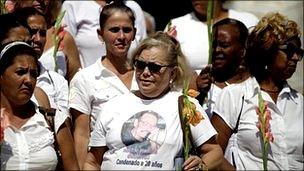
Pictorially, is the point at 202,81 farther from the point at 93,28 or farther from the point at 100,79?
the point at 93,28

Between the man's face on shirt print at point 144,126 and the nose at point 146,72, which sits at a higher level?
the nose at point 146,72

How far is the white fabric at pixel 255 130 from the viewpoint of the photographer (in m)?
6.38

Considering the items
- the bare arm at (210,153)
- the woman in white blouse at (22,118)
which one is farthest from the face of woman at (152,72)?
A: the woman in white blouse at (22,118)

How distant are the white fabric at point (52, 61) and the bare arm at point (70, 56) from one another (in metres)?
0.08

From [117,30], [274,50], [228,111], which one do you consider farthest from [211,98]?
[117,30]

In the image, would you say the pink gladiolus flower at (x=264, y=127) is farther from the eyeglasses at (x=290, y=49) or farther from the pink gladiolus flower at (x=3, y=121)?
the pink gladiolus flower at (x=3, y=121)

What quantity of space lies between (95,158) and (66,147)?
188mm

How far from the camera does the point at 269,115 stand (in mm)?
6430

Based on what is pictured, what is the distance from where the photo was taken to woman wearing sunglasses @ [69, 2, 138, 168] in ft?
20.9

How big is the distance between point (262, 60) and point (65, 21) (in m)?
1.64

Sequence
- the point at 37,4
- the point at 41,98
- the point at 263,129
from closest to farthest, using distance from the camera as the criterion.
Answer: the point at 41,98 < the point at 263,129 < the point at 37,4

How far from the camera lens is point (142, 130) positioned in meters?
5.70

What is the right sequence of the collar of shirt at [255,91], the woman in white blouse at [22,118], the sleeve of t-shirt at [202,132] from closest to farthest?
the woman in white blouse at [22,118], the sleeve of t-shirt at [202,132], the collar of shirt at [255,91]

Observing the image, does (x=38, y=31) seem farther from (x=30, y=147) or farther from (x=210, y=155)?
(x=210, y=155)
